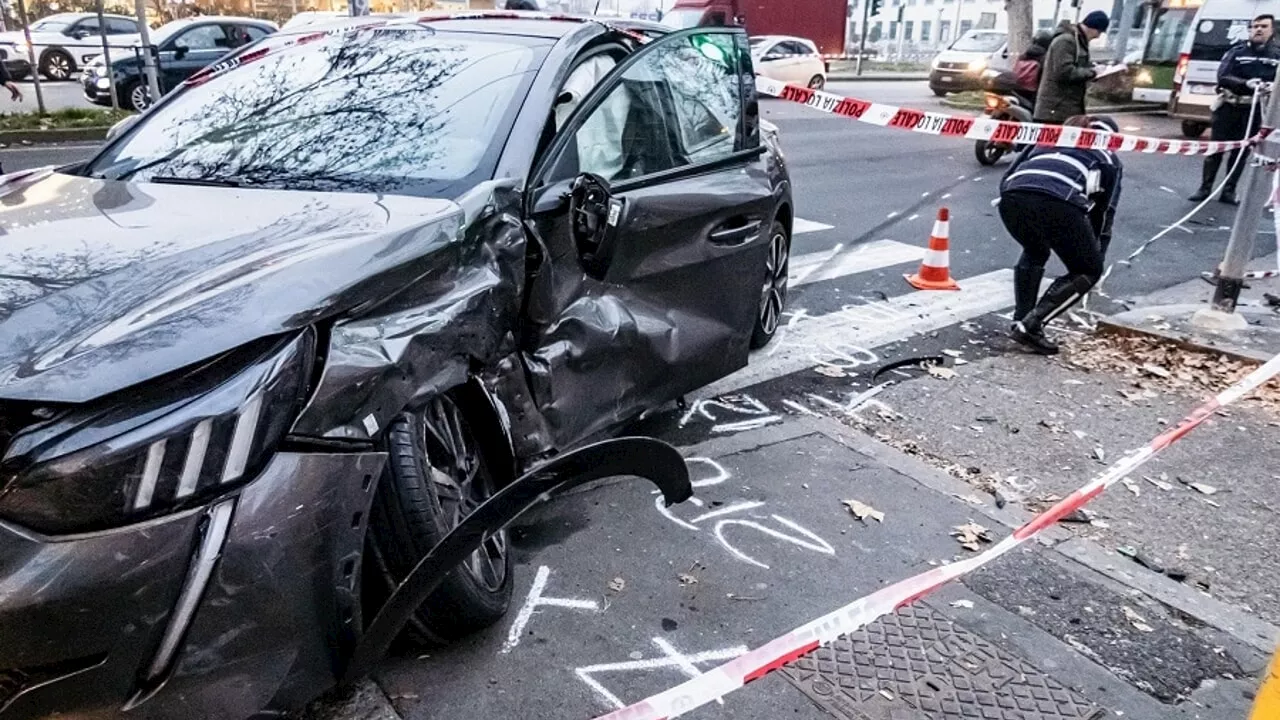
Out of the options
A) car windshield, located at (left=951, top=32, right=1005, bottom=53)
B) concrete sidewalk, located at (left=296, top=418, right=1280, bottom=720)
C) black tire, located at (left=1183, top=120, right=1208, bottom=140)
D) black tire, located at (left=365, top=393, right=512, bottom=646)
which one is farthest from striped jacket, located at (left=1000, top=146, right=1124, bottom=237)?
car windshield, located at (left=951, top=32, right=1005, bottom=53)

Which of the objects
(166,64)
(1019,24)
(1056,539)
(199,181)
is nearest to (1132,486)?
(1056,539)

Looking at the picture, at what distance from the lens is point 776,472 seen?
12.9 feet

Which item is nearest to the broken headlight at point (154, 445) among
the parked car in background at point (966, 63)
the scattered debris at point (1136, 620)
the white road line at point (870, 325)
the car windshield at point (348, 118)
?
the car windshield at point (348, 118)

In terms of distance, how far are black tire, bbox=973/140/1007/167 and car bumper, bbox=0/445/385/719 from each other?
12006 mm

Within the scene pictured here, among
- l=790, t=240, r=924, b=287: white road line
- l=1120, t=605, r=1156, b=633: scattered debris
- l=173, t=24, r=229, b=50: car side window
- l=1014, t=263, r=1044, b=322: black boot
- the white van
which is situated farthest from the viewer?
l=173, t=24, r=229, b=50: car side window

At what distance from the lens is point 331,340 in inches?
81.0

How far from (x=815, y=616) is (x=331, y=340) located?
1764 millimetres

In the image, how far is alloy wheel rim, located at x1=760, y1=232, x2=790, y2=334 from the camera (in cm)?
528

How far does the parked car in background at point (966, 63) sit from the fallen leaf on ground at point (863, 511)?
68.7 ft

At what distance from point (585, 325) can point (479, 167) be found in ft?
2.09

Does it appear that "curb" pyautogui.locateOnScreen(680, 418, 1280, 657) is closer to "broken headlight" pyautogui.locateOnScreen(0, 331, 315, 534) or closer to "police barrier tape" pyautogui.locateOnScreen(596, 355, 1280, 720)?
"police barrier tape" pyautogui.locateOnScreen(596, 355, 1280, 720)

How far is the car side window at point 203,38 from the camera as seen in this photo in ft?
52.3

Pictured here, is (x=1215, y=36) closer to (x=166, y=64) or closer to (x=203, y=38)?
(x=203, y=38)

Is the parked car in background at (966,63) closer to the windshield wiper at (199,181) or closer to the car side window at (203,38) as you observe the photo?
the car side window at (203,38)
